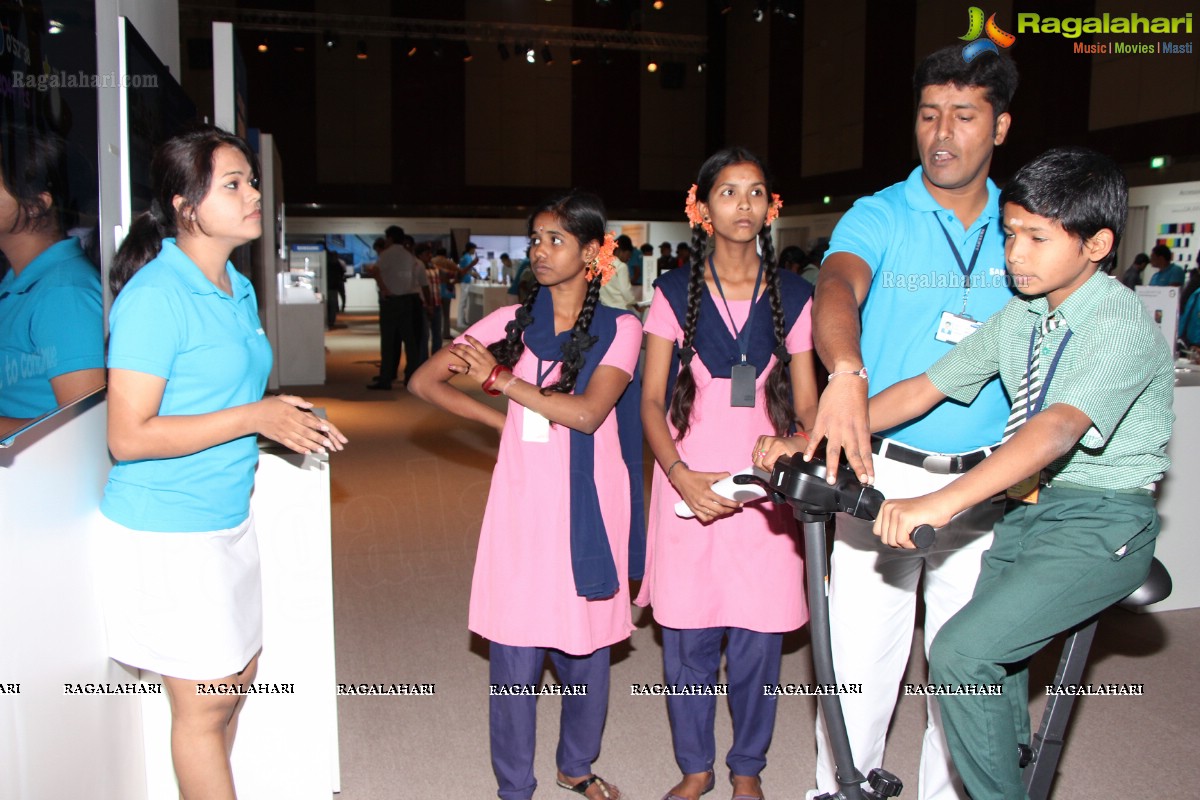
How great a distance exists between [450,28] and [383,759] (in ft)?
61.9

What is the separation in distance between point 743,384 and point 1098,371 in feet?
3.34

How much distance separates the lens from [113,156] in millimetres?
2312

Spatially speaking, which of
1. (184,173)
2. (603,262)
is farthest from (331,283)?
(184,173)

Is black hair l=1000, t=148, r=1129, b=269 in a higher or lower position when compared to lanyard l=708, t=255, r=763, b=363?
higher

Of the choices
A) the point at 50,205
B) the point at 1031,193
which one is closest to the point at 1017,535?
the point at 1031,193

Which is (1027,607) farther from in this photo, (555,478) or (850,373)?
(555,478)

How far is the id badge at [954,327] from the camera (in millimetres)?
2266

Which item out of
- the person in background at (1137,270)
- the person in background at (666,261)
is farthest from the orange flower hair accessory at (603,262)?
the person in background at (666,261)

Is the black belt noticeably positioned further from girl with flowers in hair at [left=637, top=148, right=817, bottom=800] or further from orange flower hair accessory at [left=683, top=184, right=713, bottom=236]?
orange flower hair accessory at [left=683, top=184, right=713, bottom=236]

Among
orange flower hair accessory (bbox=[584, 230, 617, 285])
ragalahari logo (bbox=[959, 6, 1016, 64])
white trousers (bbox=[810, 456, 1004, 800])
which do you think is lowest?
white trousers (bbox=[810, 456, 1004, 800])

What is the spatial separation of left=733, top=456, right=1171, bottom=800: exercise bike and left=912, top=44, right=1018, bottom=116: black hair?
106 cm

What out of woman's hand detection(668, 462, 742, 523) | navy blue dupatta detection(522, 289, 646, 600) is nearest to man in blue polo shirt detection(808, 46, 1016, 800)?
woman's hand detection(668, 462, 742, 523)

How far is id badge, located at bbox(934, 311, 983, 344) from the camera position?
7.43 feet

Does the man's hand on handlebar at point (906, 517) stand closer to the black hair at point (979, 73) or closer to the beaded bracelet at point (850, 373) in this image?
the beaded bracelet at point (850, 373)
